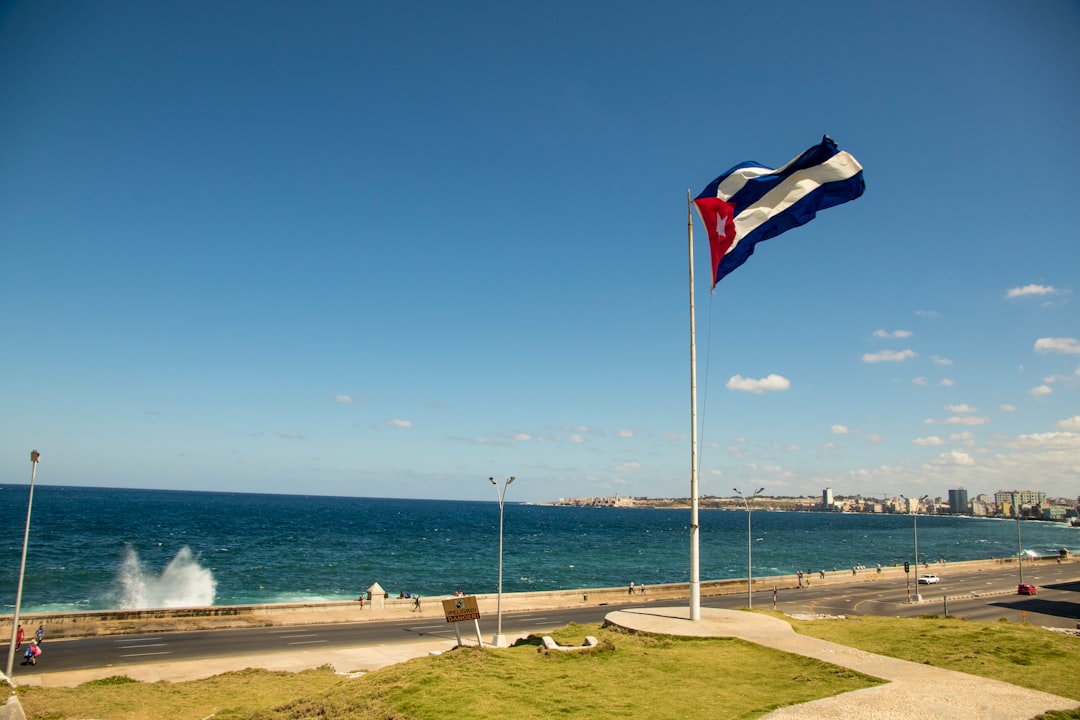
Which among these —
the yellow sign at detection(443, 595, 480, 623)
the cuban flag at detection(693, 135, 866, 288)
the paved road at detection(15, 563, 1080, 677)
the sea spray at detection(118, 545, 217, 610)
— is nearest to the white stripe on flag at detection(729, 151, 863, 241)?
the cuban flag at detection(693, 135, 866, 288)

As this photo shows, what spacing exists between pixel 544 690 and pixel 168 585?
68.6m

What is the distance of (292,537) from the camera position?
401 feet

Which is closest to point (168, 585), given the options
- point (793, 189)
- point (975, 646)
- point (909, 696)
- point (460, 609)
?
point (460, 609)

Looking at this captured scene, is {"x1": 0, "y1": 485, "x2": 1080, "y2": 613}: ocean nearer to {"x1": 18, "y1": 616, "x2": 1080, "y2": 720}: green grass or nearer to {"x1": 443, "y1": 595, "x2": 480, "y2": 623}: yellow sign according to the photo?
{"x1": 18, "y1": 616, "x2": 1080, "y2": 720}: green grass

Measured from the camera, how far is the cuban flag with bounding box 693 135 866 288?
62.3 feet

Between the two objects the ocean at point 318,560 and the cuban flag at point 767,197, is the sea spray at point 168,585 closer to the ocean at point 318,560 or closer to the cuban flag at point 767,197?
the ocean at point 318,560

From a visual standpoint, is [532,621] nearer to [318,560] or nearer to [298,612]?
[298,612]

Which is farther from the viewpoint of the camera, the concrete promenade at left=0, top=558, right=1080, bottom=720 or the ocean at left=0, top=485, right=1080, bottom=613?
the ocean at left=0, top=485, right=1080, bottom=613

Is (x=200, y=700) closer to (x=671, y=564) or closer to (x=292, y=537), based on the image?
(x=671, y=564)

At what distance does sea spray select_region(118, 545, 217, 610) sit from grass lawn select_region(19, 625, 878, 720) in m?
40.0

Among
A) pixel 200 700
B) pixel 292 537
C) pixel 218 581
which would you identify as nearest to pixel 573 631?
pixel 200 700

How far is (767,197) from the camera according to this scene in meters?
20.3

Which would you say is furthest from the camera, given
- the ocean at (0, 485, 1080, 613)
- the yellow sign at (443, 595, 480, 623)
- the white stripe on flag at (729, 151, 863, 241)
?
the ocean at (0, 485, 1080, 613)

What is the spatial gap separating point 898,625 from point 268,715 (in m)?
18.6
